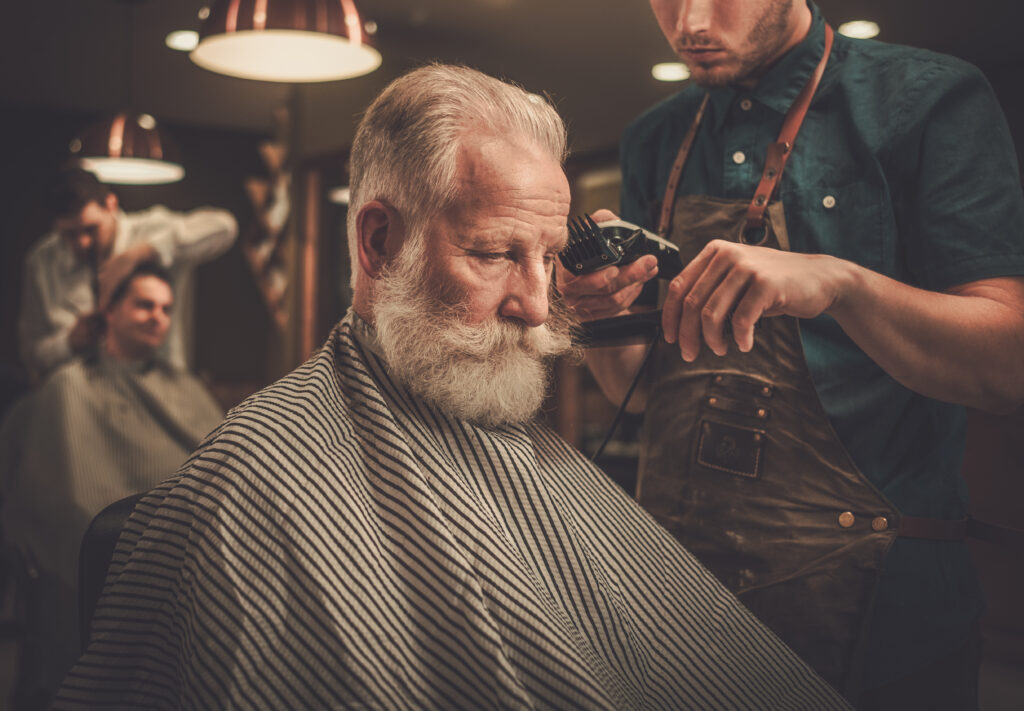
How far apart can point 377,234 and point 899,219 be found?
87 centimetres

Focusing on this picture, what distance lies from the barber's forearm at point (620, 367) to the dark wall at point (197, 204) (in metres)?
7.90

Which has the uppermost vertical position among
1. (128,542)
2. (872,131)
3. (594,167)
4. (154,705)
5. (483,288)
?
(872,131)

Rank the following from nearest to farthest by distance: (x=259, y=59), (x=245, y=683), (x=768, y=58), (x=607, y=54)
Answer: (x=245, y=683)
(x=768, y=58)
(x=259, y=59)
(x=607, y=54)

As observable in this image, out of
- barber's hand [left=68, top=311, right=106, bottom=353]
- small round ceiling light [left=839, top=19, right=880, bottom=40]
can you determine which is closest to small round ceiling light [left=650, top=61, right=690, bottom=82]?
small round ceiling light [left=839, top=19, right=880, bottom=40]

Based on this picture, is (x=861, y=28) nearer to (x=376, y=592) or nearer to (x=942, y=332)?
(x=942, y=332)

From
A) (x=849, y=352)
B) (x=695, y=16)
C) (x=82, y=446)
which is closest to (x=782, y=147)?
(x=695, y=16)

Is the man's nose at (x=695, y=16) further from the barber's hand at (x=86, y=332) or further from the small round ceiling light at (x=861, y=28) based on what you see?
the small round ceiling light at (x=861, y=28)

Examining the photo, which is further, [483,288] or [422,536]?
[483,288]

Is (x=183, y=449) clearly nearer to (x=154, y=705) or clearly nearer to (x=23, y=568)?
(x=23, y=568)

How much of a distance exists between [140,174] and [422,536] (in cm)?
407

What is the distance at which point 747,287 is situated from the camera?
119 cm

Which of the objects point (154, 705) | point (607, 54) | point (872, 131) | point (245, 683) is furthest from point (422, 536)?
point (607, 54)

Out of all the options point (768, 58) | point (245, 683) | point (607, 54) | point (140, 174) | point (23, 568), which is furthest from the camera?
point (607, 54)

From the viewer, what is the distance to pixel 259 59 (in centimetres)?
311
